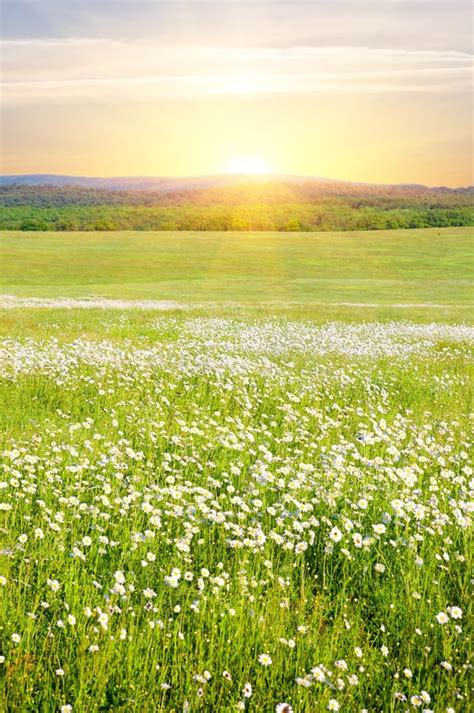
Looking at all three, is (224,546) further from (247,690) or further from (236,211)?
(236,211)

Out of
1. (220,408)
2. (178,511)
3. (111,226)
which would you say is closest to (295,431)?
(220,408)

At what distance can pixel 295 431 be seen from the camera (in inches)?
359

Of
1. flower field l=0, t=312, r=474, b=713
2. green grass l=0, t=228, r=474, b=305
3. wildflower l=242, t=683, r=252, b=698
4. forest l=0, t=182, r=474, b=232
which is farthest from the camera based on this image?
forest l=0, t=182, r=474, b=232

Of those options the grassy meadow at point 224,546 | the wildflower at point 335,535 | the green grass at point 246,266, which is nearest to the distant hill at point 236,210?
the green grass at point 246,266

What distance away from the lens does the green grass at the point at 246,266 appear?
5072 centimetres

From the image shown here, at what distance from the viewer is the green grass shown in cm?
5072

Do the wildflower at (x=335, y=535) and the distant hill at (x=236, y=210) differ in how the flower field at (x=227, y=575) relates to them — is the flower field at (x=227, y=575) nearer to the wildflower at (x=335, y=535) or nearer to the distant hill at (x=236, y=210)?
the wildflower at (x=335, y=535)

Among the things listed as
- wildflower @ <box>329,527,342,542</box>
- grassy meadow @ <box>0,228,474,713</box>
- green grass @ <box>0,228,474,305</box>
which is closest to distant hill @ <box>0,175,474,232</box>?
green grass @ <box>0,228,474,305</box>

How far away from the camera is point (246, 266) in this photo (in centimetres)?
7269

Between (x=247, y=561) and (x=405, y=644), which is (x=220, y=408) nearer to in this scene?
(x=247, y=561)

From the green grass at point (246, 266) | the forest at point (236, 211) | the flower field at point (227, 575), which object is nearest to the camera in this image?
the flower field at point (227, 575)

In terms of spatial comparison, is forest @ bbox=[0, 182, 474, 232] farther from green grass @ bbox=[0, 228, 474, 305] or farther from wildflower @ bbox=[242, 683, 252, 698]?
wildflower @ bbox=[242, 683, 252, 698]

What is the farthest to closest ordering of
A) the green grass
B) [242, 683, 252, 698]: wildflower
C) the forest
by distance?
the forest
the green grass
[242, 683, 252, 698]: wildflower

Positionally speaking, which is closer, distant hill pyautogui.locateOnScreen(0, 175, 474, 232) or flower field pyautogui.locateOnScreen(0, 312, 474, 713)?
flower field pyautogui.locateOnScreen(0, 312, 474, 713)
